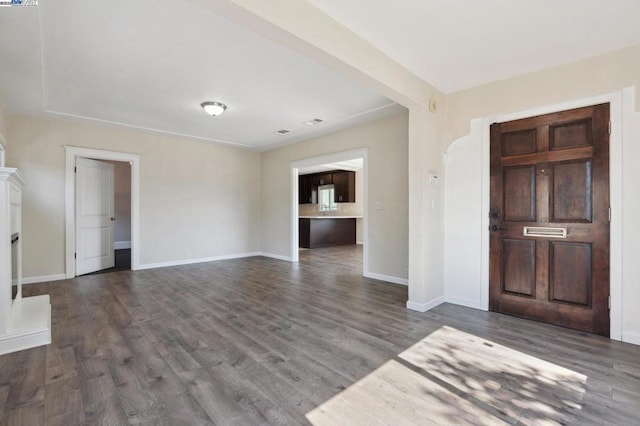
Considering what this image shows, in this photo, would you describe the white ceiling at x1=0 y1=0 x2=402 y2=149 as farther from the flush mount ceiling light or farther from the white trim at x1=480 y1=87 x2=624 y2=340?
the white trim at x1=480 y1=87 x2=624 y2=340

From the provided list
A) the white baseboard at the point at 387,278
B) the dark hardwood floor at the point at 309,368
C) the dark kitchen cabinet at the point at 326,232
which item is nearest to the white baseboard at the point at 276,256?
the dark kitchen cabinet at the point at 326,232

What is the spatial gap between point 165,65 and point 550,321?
15.6 feet

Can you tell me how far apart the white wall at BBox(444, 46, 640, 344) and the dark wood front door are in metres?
0.09

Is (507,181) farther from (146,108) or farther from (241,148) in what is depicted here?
(241,148)

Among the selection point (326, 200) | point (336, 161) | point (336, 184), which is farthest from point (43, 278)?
point (326, 200)

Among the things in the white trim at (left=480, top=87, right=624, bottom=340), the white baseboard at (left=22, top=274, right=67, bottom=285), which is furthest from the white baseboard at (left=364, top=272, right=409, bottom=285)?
the white baseboard at (left=22, top=274, right=67, bottom=285)

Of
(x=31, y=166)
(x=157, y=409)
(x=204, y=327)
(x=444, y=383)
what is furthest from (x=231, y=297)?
(x=31, y=166)

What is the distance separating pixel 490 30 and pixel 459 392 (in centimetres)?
276

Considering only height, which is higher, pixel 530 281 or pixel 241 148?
pixel 241 148

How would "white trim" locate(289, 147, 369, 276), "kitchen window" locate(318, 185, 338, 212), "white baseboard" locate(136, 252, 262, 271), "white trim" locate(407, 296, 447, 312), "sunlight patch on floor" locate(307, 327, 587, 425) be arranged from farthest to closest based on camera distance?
"kitchen window" locate(318, 185, 338, 212)
"white baseboard" locate(136, 252, 262, 271)
"white trim" locate(289, 147, 369, 276)
"white trim" locate(407, 296, 447, 312)
"sunlight patch on floor" locate(307, 327, 587, 425)

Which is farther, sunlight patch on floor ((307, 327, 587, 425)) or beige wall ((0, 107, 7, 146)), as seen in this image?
beige wall ((0, 107, 7, 146))

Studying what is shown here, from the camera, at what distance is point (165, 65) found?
3.09 meters

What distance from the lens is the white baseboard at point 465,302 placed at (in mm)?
3500

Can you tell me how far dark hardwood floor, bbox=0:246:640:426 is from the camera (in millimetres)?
1701
